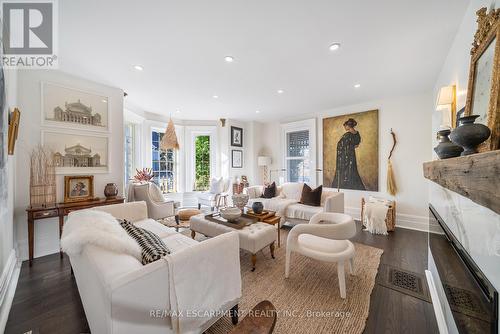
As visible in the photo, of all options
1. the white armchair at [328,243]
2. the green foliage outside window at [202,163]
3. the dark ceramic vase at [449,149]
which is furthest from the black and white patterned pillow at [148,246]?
the green foliage outside window at [202,163]

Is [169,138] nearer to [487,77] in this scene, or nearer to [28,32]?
[28,32]

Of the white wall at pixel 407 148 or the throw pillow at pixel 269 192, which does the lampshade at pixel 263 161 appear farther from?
the white wall at pixel 407 148

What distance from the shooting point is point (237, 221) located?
2.67m

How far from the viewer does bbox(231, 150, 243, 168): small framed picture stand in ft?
19.1

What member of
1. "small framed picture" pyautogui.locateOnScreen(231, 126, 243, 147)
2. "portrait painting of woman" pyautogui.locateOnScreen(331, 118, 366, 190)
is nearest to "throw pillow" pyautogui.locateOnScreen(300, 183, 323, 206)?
"portrait painting of woman" pyautogui.locateOnScreen(331, 118, 366, 190)

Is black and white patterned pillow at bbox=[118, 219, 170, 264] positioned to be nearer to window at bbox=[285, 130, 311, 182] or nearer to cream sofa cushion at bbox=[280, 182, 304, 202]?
cream sofa cushion at bbox=[280, 182, 304, 202]

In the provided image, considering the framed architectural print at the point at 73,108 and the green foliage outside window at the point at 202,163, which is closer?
the framed architectural print at the point at 73,108

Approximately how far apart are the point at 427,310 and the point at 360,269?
2.17ft

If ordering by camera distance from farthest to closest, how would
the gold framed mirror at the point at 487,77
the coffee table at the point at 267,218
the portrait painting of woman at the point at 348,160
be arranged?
1. the portrait painting of woman at the point at 348,160
2. the coffee table at the point at 267,218
3. the gold framed mirror at the point at 487,77

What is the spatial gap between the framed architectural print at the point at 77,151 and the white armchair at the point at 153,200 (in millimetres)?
604

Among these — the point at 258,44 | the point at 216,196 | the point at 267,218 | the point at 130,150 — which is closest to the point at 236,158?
the point at 216,196

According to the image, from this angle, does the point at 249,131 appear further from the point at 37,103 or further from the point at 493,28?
the point at 493,28

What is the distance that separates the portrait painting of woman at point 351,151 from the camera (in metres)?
4.18

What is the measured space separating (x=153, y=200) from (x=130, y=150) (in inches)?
75.4
